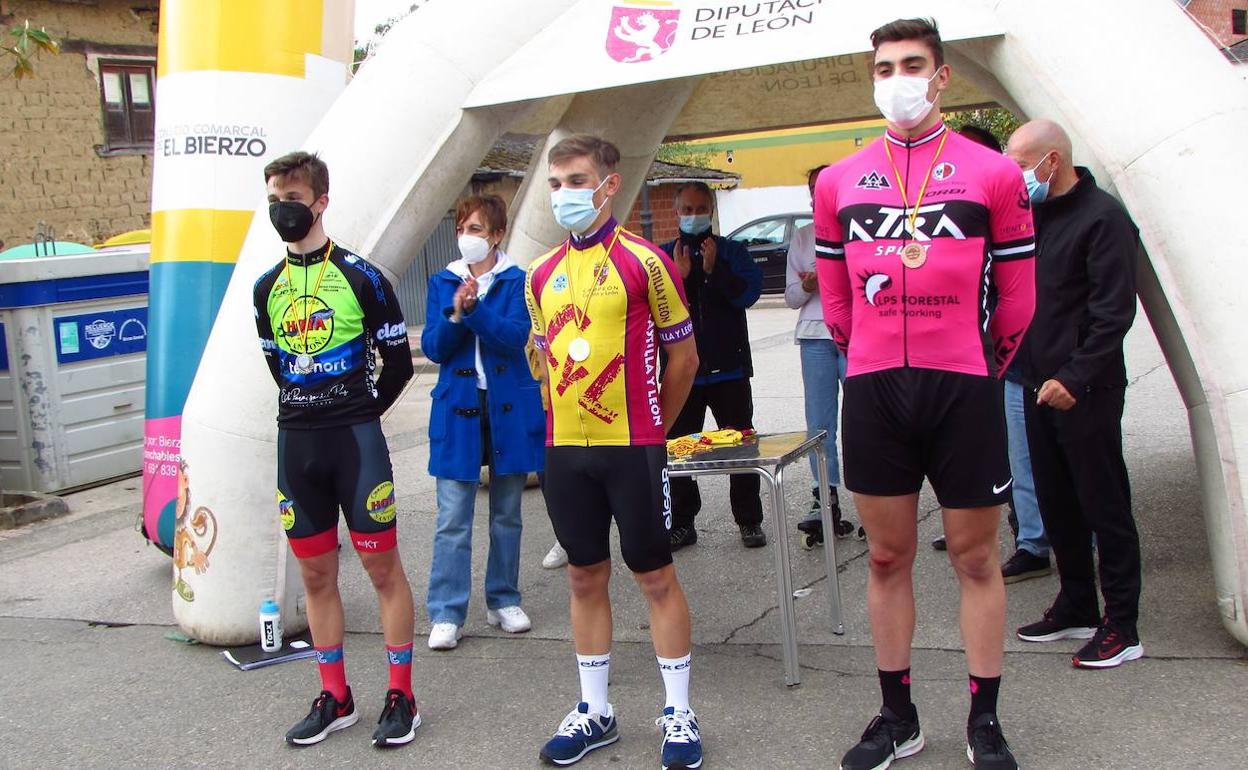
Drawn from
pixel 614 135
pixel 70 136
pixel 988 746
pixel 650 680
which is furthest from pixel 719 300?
pixel 70 136

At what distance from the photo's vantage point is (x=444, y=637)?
502 cm

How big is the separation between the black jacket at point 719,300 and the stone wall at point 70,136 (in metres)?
12.6

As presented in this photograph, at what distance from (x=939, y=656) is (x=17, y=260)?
734 cm

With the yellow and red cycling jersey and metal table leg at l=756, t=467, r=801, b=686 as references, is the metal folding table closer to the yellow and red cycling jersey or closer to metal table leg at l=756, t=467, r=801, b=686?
metal table leg at l=756, t=467, r=801, b=686

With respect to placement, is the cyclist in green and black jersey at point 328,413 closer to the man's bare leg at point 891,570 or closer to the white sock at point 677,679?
the white sock at point 677,679

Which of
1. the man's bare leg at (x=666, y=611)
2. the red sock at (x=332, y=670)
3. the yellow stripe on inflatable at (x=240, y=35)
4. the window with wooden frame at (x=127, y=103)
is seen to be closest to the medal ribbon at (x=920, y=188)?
the man's bare leg at (x=666, y=611)

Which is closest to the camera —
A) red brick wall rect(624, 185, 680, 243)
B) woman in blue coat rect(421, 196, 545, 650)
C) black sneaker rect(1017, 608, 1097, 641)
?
black sneaker rect(1017, 608, 1097, 641)

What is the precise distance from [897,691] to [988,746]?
0.30 meters

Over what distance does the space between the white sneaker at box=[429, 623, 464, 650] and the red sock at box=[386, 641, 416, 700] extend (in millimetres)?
828

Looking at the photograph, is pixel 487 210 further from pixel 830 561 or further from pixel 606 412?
pixel 830 561

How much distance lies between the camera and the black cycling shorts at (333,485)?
4.07 metres

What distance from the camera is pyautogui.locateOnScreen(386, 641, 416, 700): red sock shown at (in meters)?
4.15

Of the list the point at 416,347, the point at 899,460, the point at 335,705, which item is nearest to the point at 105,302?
the point at 335,705

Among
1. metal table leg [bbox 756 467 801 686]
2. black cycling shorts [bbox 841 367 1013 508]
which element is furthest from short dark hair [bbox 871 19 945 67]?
metal table leg [bbox 756 467 801 686]
